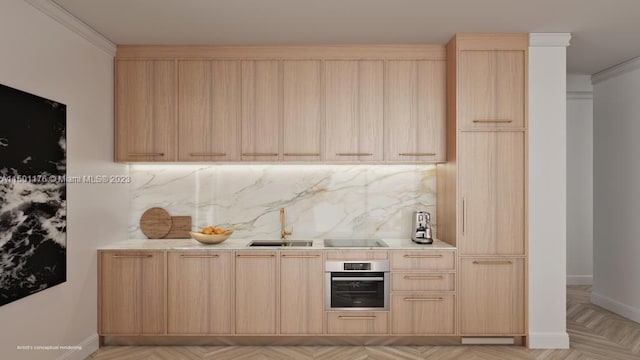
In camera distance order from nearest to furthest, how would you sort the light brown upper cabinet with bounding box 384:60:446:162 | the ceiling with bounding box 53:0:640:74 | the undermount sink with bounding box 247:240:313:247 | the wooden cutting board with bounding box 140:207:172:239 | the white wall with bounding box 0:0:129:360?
the white wall with bounding box 0:0:129:360
the ceiling with bounding box 53:0:640:74
the light brown upper cabinet with bounding box 384:60:446:162
the undermount sink with bounding box 247:240:313:247
the wooden cutting board with bounding box 140:207:172:239

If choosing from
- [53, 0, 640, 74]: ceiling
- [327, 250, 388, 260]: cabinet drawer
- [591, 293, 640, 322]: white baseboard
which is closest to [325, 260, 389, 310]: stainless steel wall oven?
[327, 250, 388, 260]: cabinet drawer

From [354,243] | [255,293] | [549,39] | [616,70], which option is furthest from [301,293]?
[616,70]

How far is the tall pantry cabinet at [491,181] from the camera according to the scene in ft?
12.5

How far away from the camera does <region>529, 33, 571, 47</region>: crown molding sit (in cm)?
381

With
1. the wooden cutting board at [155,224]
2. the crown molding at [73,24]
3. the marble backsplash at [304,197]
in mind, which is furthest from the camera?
the marble backsplash at [304,197]

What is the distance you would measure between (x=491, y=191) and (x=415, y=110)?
990 mm

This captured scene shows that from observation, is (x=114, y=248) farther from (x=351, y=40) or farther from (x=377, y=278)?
(x=351, y=40)

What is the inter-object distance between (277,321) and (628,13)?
147 inches

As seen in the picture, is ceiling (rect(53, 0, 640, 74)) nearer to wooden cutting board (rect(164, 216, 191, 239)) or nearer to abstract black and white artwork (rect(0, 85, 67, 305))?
abstract black and white artwork (rect(0, 85, 67, 305))

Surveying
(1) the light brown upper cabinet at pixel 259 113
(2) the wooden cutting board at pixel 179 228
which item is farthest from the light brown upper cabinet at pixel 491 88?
(2) the wooden cutting board at pixel 179 228

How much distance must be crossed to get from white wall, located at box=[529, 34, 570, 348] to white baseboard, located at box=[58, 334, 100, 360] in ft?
12.3

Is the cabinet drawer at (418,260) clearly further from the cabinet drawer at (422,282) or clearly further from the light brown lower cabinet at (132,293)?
the light brown lower cabinet at (132,293)

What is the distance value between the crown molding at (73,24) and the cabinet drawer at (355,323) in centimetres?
304

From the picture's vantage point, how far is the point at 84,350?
360 centimetres
